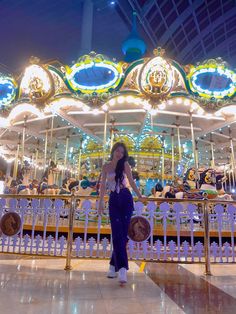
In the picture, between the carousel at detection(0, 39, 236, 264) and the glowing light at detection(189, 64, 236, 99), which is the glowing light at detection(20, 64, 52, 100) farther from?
the glowing light at detection(189, 64, 236, 99)

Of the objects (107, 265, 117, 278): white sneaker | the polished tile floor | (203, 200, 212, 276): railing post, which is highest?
(203, 200, 212, 276): railing post

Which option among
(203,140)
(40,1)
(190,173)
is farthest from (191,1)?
(190,173)

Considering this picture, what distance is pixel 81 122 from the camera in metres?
10.6

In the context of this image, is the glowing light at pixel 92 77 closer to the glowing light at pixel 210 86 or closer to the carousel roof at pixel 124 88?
the carousel roof at pixel 124 88

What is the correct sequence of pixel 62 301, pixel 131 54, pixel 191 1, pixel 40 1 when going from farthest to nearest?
pixel 191 1
pixel 40 1
pixel 131 54
pixel 62 301

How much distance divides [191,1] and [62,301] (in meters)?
33.2

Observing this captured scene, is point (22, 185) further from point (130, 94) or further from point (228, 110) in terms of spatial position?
point (228, 110)

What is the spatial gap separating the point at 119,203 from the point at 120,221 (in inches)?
8.5

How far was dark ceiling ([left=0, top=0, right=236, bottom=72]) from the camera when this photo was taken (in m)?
17.8

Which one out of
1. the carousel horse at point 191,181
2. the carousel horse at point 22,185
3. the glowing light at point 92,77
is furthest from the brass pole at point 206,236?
the carousel horse at point 22,185

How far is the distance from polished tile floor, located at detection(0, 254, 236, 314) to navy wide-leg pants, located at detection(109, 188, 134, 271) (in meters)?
0.30

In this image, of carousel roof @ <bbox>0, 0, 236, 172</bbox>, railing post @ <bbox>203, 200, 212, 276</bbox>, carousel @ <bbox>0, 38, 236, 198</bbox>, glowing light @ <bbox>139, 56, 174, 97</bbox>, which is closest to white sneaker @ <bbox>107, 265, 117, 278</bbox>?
railing post @ <bbox>203, 200, 212, 276</bbox>

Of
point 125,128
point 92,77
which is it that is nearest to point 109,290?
point 92,77

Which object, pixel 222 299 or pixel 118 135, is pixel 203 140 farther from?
pixel 222 299
